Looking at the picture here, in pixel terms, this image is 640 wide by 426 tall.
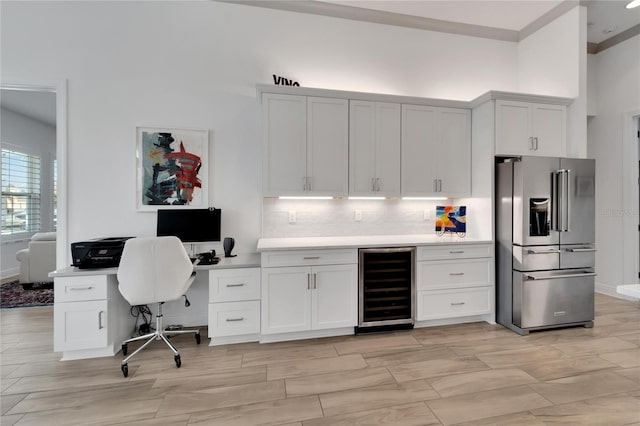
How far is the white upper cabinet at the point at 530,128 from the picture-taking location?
3.29 m

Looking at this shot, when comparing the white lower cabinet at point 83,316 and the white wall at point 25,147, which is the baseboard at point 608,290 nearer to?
the white lower cabinet at point 83,316

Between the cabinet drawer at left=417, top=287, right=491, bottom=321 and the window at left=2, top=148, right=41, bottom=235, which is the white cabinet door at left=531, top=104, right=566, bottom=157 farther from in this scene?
the window at left=2, top=148, right=41, bottom=235

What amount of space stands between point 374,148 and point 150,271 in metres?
2.48

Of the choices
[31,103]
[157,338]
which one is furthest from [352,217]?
[31,103]

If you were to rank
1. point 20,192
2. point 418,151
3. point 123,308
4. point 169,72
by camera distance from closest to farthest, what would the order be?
point 123,308 → point 169,72 → point 418,151 → point 20,192

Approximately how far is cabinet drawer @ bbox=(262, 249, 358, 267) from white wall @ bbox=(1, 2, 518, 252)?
64 centimetres

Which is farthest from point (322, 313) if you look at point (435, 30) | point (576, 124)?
point (435, 30)

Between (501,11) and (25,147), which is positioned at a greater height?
(501,11)

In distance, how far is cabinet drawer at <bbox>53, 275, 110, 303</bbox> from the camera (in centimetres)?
246

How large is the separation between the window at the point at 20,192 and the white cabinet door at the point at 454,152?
7.41 meters

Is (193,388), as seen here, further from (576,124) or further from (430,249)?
(576,124)

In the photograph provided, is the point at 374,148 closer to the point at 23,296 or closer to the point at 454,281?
the point at 454,281

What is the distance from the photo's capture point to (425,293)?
313 cm

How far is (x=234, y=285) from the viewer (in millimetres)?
2770
